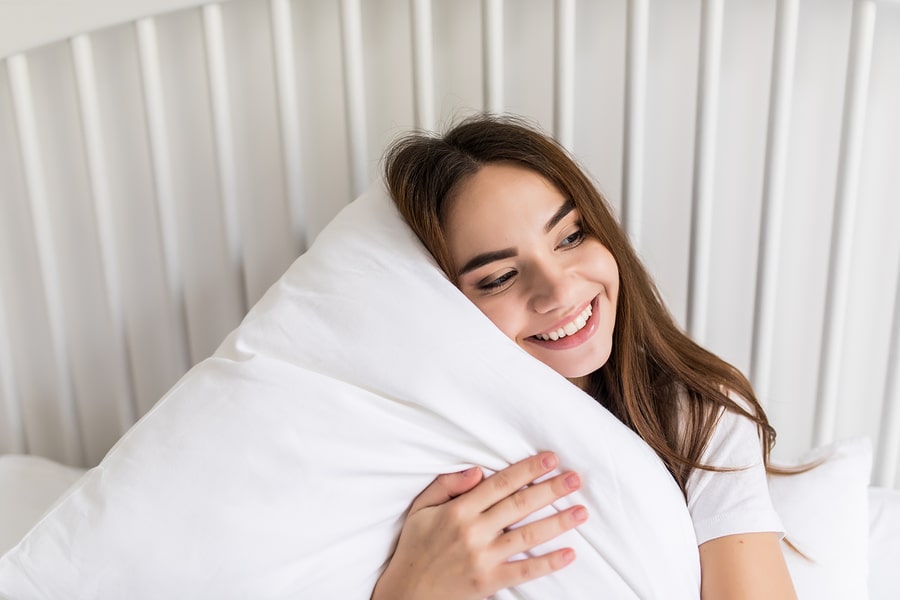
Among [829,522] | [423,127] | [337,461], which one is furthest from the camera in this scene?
[423,127]

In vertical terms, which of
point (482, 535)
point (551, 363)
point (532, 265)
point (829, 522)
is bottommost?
point (829, 522)

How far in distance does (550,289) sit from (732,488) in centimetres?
31

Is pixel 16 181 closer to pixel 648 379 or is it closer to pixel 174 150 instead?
pixel 174 150

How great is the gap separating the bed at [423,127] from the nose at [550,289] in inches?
11.7

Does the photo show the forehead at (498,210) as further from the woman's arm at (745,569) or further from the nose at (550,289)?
the woman's arm at (745,569)

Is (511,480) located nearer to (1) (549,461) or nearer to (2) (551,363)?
(1) (549,461)

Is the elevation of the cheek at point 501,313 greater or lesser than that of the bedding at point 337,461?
greater

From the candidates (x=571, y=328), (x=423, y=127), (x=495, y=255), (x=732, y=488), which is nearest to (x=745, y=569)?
(x=732, y=488)

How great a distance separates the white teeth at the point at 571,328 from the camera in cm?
94

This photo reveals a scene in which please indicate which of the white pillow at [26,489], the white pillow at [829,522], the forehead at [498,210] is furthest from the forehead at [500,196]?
the white pillow at [26,489]

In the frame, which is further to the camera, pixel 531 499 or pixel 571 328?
pixel 571 328

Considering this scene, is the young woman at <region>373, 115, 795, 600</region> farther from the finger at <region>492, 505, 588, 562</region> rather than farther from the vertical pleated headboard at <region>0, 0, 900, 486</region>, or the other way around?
the vertical pleated headboard at <region>0, 0, 900, 486</region>

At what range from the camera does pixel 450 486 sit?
86 centimetres

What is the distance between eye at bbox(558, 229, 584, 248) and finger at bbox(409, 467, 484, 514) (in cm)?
28
